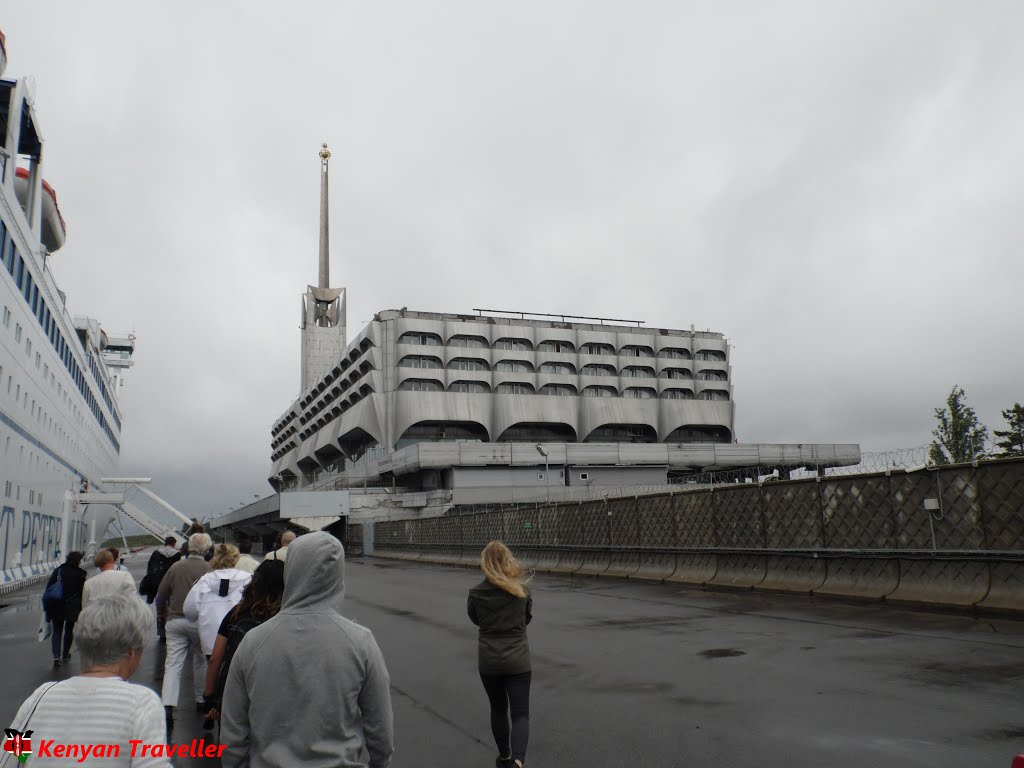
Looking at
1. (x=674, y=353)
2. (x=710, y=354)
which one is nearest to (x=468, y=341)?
(x=674, y=353)

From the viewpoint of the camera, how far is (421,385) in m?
89.4

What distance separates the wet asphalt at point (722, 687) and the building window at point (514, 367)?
8043 cm

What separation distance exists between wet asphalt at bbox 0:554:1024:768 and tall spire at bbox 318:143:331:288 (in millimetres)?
128075

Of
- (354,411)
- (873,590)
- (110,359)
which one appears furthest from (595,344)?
(873,590)

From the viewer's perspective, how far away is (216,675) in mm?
5582

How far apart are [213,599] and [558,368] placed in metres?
91.3

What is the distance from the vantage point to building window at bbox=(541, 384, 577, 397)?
95812 millimetres

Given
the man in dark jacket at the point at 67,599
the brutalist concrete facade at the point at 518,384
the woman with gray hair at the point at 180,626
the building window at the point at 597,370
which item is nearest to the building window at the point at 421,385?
the brutalist concrete facade at the point at 518,384

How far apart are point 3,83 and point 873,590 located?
36.5 meters

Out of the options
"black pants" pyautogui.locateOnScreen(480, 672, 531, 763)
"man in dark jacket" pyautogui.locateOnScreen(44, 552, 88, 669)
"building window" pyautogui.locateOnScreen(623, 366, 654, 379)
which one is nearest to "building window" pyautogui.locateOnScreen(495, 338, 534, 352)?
"building window" pyautogui.locateOnScreen(623, 366, 654, 379)

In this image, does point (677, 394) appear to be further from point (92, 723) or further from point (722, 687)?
point (92, 723)

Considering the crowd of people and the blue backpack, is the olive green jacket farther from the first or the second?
the blue backpack

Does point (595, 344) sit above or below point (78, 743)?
above

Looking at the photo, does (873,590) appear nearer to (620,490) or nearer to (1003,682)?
(1003,682)
